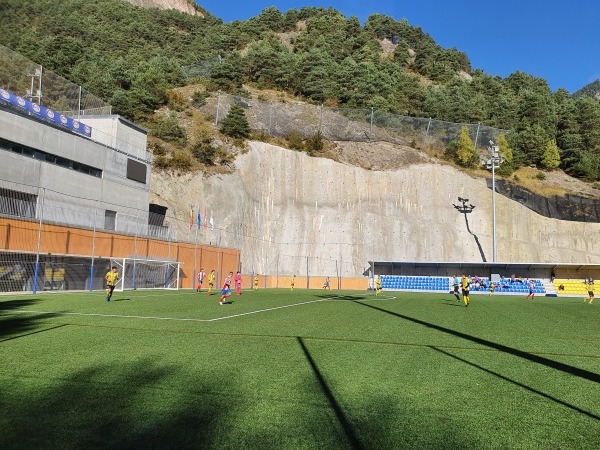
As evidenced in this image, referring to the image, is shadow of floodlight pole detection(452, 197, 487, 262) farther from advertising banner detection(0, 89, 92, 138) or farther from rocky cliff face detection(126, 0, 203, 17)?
rocky cliff face detection(126, 0, 203, 17)

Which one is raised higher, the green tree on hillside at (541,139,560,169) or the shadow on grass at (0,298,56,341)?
the green tree on hillside at (541,139,560,169)

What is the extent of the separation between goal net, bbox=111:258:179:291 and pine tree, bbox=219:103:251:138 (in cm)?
2765

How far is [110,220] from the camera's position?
4222 cm

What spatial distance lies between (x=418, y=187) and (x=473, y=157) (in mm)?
10252

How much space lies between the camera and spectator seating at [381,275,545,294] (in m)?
53.5

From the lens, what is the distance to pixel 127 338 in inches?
427

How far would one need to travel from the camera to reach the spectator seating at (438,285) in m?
53.5

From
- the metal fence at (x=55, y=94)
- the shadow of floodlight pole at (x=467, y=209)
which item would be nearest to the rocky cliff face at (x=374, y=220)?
the shadow of floodlight pole at (x=467, y=209)

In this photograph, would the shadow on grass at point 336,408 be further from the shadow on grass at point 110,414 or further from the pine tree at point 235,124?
the pine tree at point 235,124

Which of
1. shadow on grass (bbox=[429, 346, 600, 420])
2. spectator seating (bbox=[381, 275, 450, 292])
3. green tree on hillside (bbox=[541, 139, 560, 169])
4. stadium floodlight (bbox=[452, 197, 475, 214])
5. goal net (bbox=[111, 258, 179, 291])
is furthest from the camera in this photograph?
green tree on hillside (bbox=[541, 139, 560, 169])

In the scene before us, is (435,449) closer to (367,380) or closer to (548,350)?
(367,380)

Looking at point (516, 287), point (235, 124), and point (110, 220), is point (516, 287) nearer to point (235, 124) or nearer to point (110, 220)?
point (235, 124)

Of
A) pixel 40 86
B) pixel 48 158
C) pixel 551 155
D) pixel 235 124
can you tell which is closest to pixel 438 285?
pixel 235 124

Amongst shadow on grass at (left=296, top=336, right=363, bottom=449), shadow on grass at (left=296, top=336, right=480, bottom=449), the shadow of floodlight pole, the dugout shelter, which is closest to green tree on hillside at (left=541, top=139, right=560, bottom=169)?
the shadow of floodlight pole
